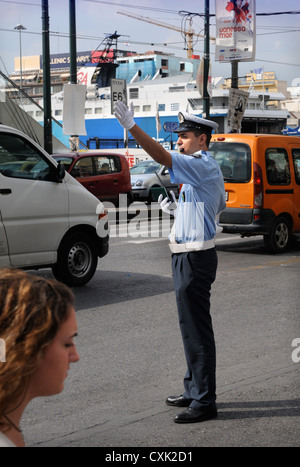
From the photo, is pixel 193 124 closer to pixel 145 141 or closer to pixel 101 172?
pixel 145 141

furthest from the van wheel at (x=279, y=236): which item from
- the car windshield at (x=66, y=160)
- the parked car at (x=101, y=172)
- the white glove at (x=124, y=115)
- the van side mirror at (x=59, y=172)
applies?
the white glove at (x=124, y=115)

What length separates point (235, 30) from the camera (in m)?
24.5

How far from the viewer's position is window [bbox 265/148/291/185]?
1207 centimetres

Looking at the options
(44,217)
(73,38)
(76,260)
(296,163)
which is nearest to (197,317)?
(44,217)

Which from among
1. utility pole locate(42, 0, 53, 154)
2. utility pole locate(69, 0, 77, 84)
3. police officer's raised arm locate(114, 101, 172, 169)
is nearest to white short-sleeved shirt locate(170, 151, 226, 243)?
police officer's raised arm locate(114, 101, 172, 169)

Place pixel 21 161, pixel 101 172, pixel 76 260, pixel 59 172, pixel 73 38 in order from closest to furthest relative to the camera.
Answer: pixel 21 161 → pixel 59 172 → pixel 76 260 → pixel 101 172 → pixel 73 38

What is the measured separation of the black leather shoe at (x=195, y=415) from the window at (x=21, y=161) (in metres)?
4.15

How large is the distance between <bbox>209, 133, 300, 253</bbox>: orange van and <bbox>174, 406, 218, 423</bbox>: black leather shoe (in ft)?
24.7

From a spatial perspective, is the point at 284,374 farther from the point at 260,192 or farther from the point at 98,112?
the point at 98,112

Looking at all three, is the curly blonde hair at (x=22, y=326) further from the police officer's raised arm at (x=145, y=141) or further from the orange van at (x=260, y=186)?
the orange van at (x=260, y=186)

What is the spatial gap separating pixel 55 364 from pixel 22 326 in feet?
0.57

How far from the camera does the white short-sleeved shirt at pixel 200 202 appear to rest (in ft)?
14.4

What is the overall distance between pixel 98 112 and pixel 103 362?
7705 cm

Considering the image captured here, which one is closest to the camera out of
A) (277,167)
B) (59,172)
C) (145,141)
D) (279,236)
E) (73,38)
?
(145,141)
